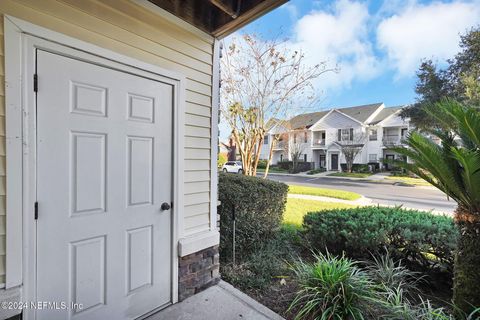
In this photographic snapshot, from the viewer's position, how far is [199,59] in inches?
110

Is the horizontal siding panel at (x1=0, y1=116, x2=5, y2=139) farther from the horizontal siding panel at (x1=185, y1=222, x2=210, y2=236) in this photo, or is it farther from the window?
the window

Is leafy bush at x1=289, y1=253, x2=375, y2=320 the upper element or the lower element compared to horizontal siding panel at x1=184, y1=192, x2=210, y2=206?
lower

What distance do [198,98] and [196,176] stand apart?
0.93m

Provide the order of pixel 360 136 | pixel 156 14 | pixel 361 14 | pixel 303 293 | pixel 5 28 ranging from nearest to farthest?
pixel 5 28 → pixel 156 14 → pixel 303 293 → pixel 361 14 → pixel 360 136

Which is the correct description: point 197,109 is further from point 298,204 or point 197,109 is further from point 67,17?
point 298,204

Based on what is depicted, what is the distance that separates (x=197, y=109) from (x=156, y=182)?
0.97m

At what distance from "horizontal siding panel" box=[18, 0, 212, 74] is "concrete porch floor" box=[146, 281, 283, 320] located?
2.65 m

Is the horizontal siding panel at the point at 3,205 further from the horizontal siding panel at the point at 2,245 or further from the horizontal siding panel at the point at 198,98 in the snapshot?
the horizontal siding panel at the point at 198,98

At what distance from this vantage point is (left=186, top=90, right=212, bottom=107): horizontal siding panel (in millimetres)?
2687

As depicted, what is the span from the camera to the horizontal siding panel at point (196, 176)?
268 centimetres

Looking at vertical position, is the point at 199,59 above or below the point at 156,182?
above

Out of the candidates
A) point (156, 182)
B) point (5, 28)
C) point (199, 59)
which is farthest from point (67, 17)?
point (156, 182)

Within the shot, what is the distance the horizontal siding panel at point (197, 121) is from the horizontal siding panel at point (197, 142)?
0.17 meters

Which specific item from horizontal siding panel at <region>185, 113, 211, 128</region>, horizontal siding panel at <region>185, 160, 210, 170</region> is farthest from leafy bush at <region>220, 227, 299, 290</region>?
horizontal siding panel at <region>185, 113, 211, 128</region>
